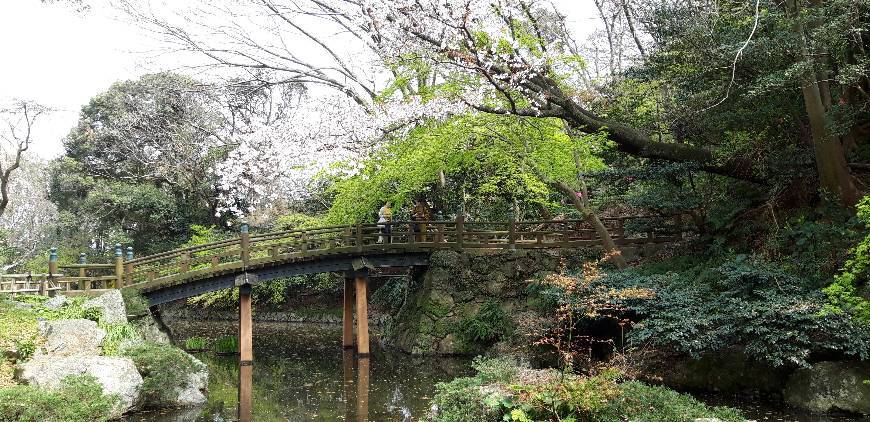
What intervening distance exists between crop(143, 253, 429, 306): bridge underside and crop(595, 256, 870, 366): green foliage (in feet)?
20.5

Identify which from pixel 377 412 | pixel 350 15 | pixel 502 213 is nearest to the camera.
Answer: pixel 377 412

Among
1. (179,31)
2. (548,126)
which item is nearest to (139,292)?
(179,31)

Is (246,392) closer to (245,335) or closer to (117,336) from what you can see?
(245,335)

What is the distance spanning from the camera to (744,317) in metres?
9.87

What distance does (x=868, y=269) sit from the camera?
9344 mm

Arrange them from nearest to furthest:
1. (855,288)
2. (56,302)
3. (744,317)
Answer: (855,288), (744,317), (56,302)

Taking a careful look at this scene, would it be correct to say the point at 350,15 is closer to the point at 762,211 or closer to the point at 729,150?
the point at 729,150

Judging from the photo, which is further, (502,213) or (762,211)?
(502,213)

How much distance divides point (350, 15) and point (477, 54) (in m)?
4.92

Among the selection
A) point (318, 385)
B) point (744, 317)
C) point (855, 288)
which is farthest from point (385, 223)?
point (855, 288)

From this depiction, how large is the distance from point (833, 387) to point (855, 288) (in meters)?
1.51

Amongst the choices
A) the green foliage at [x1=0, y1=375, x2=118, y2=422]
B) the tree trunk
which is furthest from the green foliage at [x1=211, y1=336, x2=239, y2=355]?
the tree trunk

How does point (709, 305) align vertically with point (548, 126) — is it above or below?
below

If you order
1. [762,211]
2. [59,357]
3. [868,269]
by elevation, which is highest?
[762,211]
